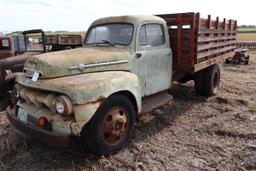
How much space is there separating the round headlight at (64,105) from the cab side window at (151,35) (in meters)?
1.94

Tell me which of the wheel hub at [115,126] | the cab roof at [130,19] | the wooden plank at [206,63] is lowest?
the wheel hub at [115,126]

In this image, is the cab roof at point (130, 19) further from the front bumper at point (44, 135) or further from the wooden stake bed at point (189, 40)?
the front bumper at point (44, 135)

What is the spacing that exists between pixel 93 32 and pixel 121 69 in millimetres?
1405

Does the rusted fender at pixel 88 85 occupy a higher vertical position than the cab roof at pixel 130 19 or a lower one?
lower

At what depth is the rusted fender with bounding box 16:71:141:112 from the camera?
347 cm

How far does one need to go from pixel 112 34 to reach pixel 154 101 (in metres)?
1.46

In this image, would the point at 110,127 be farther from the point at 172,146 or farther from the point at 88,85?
the point at 172,146

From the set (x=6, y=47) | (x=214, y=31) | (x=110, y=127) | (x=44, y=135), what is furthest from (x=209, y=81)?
(x=6, y=47)

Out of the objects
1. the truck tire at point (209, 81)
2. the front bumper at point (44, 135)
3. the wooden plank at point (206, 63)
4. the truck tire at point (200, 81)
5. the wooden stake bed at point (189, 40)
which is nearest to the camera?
the front bumper at point (44, 135)

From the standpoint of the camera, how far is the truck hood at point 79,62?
12.7 ft

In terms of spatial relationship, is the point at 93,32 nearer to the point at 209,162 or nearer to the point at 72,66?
the point at 72,66

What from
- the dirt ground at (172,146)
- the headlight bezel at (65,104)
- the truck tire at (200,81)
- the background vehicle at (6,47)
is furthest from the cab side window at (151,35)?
the background vehicle at (6,47)

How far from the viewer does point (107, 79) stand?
12.6 ft

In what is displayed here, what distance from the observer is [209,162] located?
394cm
